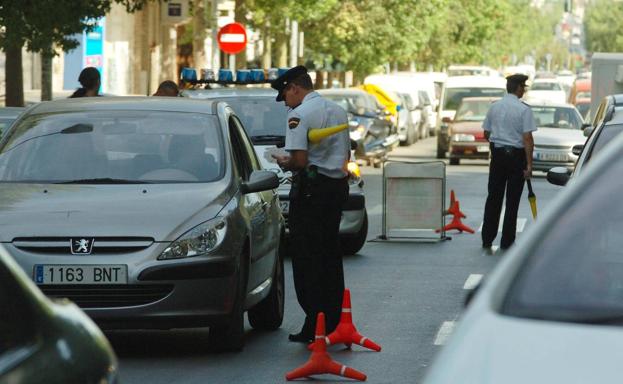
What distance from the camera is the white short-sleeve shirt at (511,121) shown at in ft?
56.8

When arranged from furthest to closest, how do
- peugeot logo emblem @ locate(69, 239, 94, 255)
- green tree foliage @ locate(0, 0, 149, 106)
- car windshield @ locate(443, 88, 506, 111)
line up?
car windshield @ locate(443, 88, 506, 111)
green tree foliage @ locate(0, 0, 149, 106)
peugeot logo emblem @ locate(69, 239, 94, 255)

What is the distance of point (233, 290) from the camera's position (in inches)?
386

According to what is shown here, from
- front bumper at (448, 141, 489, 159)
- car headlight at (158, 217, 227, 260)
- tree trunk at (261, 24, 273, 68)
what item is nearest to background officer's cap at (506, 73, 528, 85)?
car headlight at (158, 217, 227, 260)

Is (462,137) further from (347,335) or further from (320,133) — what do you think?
(347,335)

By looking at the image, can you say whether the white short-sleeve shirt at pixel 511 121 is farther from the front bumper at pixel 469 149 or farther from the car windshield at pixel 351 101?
the front bumper at pixel 469 149

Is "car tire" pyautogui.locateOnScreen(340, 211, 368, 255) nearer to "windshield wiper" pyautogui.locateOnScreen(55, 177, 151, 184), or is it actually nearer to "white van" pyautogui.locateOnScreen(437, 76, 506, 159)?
"windshield wiper" pyautogui.locateOnScreen(55, 177, 151, 184)

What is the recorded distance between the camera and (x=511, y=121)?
17359mm

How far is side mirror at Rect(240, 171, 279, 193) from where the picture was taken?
10.4 m

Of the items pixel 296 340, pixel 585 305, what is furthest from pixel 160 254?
pixel 585 305

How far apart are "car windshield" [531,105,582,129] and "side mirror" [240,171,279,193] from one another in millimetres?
23600

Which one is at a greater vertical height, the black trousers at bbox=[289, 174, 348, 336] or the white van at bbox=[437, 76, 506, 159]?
the black trousers at bbox=[289, 174, 348, 336]

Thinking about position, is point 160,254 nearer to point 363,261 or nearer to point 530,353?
point 530,353

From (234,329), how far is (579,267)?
608 cm

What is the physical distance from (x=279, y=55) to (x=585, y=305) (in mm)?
50499
